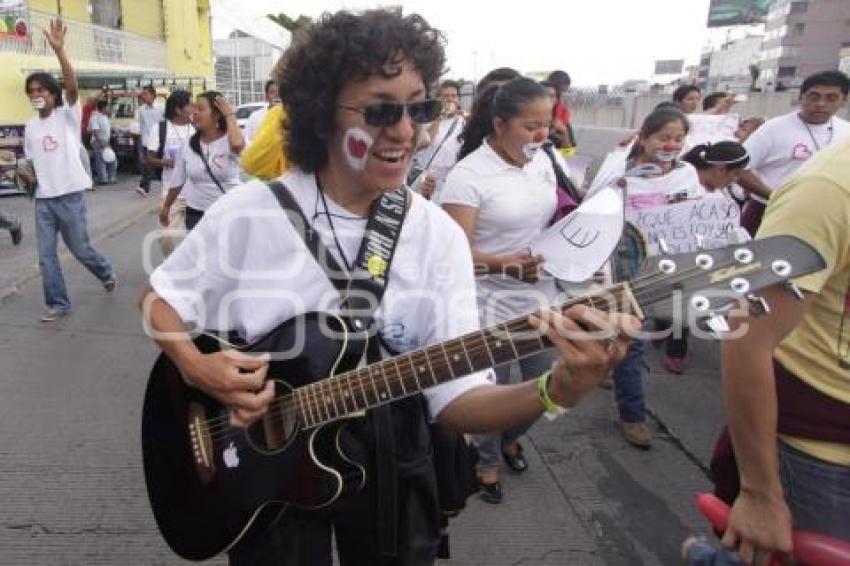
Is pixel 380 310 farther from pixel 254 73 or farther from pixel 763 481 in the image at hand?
pixel 254 73

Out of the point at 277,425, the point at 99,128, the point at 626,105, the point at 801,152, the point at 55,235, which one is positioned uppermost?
the point at 626,105

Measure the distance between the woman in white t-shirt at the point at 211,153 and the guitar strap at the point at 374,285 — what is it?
11.8ft

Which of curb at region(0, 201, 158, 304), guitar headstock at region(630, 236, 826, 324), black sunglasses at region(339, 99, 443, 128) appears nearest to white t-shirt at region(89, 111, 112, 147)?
curb at region(0, 201, 158, 304)

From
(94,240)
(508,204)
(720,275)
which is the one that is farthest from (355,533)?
(94,240)

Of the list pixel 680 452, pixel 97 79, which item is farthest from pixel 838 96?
pixel 97 79

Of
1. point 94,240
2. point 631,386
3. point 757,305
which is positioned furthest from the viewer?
point 94,240

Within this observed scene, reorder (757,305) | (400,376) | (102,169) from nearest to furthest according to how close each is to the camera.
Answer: (757,305), (400,376), (102,169)

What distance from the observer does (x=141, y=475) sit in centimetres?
332

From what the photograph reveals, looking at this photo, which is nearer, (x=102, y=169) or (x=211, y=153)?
(x=211, y=153)

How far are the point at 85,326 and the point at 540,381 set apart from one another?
4875 mm

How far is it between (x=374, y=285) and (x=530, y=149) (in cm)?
164

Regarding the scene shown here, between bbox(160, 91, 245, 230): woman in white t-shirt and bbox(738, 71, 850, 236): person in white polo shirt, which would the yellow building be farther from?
bbox(738, 71, 850, 236): person in white polo shirt

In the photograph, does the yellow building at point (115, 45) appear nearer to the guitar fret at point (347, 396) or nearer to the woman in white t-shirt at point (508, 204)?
the woman in white t-shirt at point (508, 204)

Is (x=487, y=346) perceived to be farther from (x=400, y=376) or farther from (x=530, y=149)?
(x=530, y=149)
